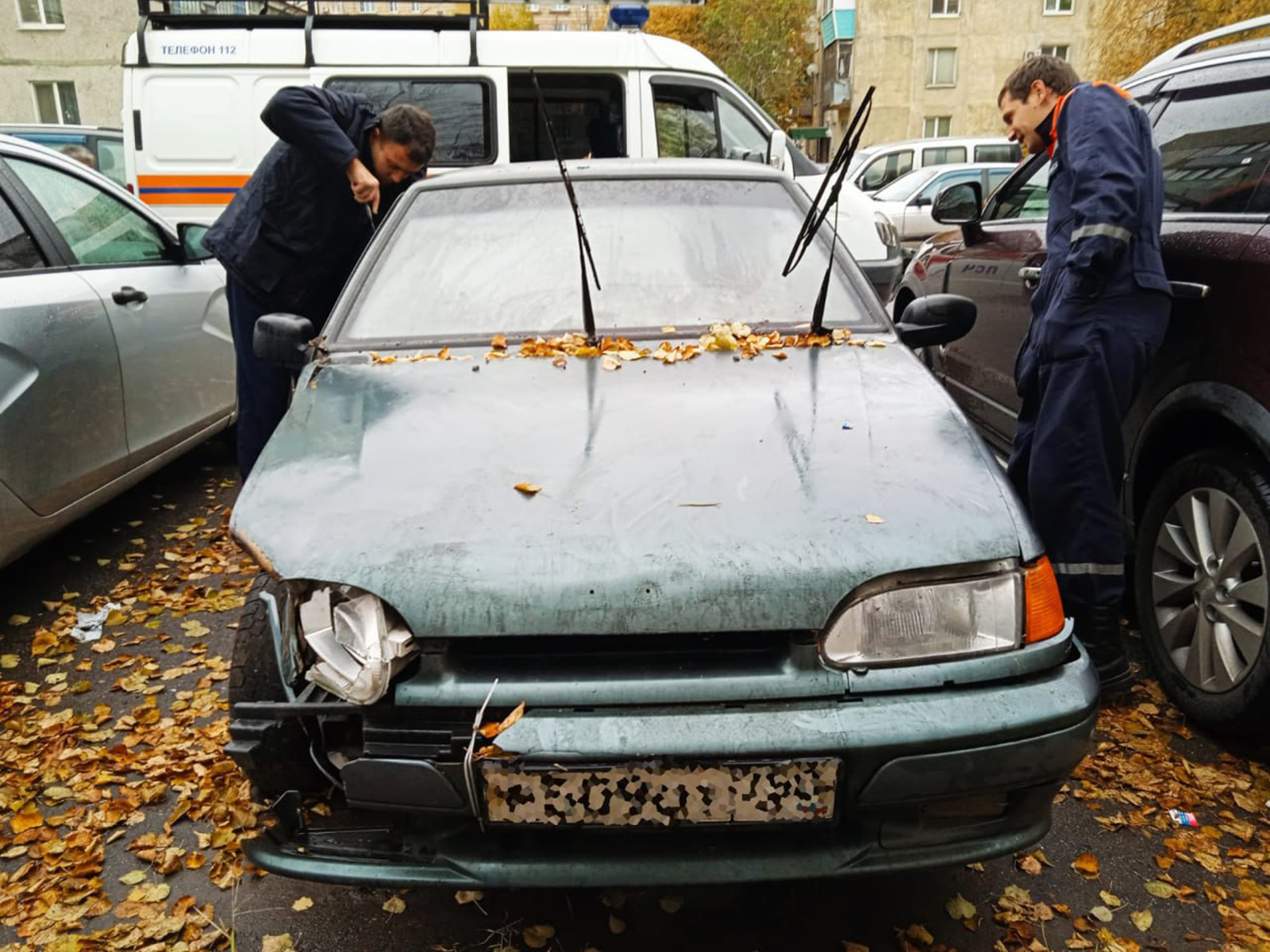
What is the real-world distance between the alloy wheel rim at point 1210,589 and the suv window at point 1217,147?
905mm

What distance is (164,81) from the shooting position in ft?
25.6

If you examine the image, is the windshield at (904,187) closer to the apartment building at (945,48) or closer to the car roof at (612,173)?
the car roof at (612,173)

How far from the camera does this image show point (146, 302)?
4.31 metres

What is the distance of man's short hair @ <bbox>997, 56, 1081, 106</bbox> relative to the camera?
333 centimetres

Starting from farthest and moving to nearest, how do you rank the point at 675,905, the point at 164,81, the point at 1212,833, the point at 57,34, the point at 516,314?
the point at 57,34 → the point at 164,81 → the point at 516,314 → the point at 1212,833 → the point at 675,905

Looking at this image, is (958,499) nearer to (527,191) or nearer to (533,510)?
(533,510)

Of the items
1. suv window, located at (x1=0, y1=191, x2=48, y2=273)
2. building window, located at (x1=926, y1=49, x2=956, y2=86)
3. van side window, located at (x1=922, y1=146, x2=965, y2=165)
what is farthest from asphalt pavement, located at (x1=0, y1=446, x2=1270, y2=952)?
building window, located at (x1=926, y1=49, x2=956, y2=86)

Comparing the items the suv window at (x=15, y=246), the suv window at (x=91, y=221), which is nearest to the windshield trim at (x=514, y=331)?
the suv window at (x=15, y=246)

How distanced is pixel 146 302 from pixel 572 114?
17.5 feet

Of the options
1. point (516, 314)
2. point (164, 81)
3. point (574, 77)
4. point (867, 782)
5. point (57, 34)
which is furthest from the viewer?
point (57, 34)

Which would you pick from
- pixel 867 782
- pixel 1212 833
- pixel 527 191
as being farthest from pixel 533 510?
pixel 1212 833

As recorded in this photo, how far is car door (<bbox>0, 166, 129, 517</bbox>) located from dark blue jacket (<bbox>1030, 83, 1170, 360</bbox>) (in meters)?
3.45

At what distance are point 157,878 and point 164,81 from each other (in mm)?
7288

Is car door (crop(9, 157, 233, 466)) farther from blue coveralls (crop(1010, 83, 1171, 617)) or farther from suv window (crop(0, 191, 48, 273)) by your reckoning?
blue coveralls (crop(1010, 83, 1171, 617))
